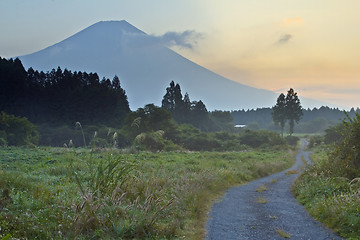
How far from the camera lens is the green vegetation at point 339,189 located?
22.9 ft

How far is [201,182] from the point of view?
11.7 m

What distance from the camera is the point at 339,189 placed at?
32.4 ft

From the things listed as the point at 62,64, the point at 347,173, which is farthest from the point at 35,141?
the point at 62,64

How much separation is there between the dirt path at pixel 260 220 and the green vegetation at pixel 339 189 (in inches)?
12.1

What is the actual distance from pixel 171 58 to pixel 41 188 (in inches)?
7265

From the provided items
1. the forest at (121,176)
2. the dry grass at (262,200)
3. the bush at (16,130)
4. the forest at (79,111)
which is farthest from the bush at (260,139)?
the dry grass at (262,200)

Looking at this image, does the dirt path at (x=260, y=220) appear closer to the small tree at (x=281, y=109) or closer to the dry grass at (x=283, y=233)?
the dry grass at (x=283, y=233)

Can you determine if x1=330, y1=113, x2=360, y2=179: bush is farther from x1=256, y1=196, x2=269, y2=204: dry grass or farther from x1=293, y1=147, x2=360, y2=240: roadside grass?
x1=256, y1=196, x2=269, y2=204: dry grass

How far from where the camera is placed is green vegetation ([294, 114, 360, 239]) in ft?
22.9

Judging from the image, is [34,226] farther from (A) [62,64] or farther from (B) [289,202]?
(A) [62,64]

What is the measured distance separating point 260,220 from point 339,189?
350 cm

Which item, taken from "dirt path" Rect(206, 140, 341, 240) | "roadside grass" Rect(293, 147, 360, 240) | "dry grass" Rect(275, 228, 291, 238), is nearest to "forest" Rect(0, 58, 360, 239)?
"roadside grass" Rect(293, 147, 360, 240)

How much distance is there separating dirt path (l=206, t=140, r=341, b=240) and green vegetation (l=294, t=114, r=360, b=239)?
0.31 meters

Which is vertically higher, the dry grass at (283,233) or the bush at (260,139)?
the bush at (260,139)
